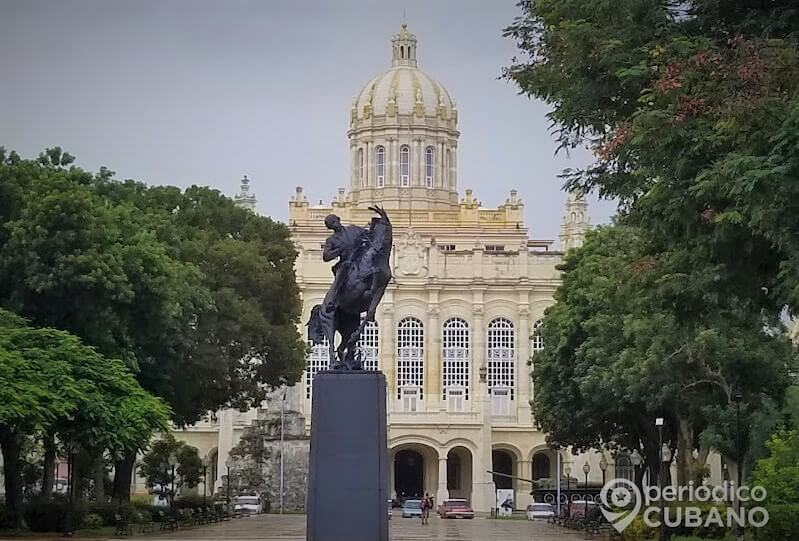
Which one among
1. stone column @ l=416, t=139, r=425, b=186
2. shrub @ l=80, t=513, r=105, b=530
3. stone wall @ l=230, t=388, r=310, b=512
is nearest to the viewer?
shrub @ l=80, t=513, r=105, b=530

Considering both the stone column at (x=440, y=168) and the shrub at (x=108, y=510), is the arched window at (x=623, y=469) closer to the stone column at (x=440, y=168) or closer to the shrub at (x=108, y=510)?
the stone column at (x=440, y=168)

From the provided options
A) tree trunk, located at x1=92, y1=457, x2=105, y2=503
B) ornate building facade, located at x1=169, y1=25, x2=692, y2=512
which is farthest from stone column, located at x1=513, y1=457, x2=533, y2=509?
tree trunk, located at x1=92, y1=457, x2=105, y2=503

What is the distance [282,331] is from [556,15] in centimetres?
3242

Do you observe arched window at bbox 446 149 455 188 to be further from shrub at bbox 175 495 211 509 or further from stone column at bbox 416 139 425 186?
shrub at bbox 175 495 211 509

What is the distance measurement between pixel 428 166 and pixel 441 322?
1650 centimetres

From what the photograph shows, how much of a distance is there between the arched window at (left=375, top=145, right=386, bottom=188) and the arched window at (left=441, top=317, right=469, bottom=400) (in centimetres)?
1632

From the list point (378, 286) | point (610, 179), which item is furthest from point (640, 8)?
point (378, 286)

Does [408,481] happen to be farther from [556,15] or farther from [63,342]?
[556,15]

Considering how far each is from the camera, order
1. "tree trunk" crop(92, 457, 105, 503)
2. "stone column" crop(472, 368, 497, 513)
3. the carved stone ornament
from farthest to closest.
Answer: the carved stone ornament
"stone column" crop(472, 368, 497, 513)
"tree trunk" crop(92, 457, 105, 503)

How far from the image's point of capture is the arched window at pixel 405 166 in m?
111

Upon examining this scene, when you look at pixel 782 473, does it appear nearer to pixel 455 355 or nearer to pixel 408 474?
pixel 408 474

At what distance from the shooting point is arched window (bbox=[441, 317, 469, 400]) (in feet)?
320

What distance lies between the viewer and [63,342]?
33.8 metres

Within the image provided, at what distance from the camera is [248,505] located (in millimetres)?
71188
